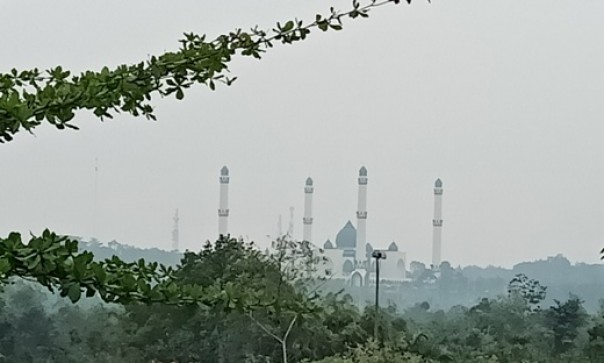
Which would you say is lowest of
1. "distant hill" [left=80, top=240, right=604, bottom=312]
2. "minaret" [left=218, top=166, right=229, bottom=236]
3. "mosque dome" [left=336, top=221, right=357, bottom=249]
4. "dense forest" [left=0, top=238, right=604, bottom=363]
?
"dense forest" [left=0, top=238, right=604, bottom=363]

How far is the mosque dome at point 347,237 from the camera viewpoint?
278 centimetres

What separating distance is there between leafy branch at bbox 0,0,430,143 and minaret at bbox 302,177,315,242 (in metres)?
2.11

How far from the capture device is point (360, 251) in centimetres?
277

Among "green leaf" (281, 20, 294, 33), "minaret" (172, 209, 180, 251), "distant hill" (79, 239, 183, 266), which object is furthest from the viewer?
"minaret" (172, 209, 180, 251)

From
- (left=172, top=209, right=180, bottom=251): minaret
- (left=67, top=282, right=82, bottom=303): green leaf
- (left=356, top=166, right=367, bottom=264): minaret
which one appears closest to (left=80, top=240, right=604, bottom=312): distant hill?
(left=356, top=166, right=367, bottom=264): minaret

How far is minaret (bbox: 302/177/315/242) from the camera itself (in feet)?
8.91

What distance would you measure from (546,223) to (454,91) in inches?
20.0

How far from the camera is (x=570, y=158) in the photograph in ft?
8.66

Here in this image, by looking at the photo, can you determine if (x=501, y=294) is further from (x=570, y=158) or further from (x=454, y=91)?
(x=454, y=91)

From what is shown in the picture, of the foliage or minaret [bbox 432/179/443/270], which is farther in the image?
minaret [bbox 432/179/443/270]

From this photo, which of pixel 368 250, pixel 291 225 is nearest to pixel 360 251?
pixel 368 250

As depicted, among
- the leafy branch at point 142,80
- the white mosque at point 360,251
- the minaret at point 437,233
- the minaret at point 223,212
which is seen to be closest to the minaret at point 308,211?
the white mosque at point 360,251

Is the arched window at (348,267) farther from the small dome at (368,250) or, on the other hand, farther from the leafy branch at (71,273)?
the leafy branch at (71,273)

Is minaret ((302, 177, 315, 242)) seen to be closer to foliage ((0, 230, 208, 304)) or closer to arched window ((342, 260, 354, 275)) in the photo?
arched window ((342, 260, 354, 275))
